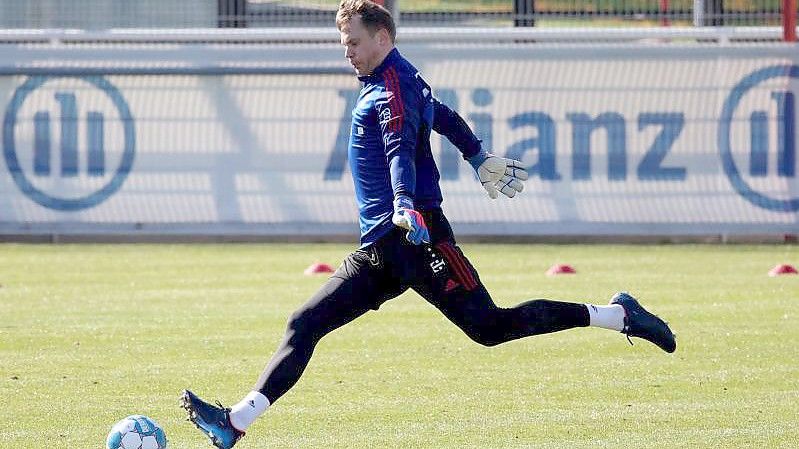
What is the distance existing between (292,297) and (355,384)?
4.08 meters

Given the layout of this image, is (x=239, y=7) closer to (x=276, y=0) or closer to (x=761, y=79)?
(x=276, y=0)

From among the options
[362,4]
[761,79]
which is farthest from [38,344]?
[761,79]

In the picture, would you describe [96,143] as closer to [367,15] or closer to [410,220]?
[367,15]

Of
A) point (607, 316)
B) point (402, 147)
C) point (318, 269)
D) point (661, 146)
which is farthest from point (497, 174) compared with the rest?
point (661, 146)

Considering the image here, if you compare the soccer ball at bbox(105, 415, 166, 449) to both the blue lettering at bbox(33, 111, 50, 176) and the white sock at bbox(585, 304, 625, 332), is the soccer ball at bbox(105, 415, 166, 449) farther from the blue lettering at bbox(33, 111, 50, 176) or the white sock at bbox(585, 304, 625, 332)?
the blue lettering at bbox(33, 111, 50, 176)

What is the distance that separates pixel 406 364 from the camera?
942 centimetres

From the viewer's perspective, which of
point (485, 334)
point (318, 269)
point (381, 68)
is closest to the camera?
point (381, 68)

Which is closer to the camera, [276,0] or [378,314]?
[378,314]

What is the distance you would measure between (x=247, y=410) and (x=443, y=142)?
1058 centimetres

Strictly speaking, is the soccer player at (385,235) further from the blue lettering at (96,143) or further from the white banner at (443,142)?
the blue lettering at (96,143)

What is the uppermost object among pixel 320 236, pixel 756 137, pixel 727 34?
pixel 727 34

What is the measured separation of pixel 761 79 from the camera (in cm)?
1694

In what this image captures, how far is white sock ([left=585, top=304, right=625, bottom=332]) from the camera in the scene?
24.1 ft

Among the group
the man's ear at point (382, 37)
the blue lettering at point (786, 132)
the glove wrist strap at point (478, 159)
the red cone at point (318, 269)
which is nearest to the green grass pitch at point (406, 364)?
the red cone at point (318, 269)
